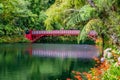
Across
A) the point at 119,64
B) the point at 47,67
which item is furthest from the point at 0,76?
the point at 119,64

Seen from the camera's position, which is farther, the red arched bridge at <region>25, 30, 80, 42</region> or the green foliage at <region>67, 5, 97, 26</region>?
the red arched bridge at <region>25, 30, 80, 42</region>

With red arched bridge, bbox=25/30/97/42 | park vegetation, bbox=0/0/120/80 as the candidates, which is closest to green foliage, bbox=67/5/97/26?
park vegetation, bbox=0/0/120/80

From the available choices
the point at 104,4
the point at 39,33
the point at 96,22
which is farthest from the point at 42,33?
the point at 104,4

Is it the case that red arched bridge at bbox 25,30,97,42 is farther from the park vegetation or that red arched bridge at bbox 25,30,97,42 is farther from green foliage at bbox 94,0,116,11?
green foliage at bbox 94,0,116,11

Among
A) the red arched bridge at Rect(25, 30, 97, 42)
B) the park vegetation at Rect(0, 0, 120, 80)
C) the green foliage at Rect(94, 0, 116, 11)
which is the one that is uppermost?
the green foliage at Rect(94, 0, 116, 11)

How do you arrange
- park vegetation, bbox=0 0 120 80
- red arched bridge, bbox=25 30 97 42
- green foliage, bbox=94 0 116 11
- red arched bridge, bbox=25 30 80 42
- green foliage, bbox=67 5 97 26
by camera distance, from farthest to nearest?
red arched bridge, bbox=25 30 97 42 < red arched bridge, bbox=25 30 80 42 < green foliage, bbox=67 5 97 26 < green foliage, bbox=94 0 116 11 < park vegetation, bbox=0 0 120 80

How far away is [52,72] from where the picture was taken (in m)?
21.8

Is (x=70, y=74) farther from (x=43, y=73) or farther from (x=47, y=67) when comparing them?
(x=47, y=67)

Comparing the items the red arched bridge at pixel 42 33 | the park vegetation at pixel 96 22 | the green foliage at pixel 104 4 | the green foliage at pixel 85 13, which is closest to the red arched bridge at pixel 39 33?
the red arched bridge at pixel 42 33

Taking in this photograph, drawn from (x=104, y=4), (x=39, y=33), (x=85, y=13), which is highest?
(x=104, y=4)

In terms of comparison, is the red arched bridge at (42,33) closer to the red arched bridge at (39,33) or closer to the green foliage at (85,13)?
the red arched bridge at (39,33)

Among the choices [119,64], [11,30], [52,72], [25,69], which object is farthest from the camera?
[11,30]

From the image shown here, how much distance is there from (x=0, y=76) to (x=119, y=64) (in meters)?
12.0

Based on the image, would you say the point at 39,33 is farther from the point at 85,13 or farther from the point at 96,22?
the point at 96,22
